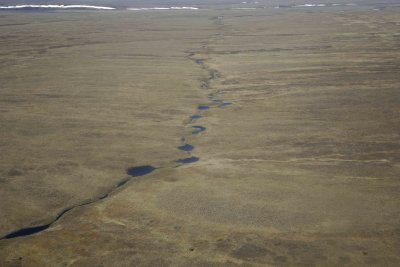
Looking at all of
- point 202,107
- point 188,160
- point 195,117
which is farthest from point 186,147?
point 202,107

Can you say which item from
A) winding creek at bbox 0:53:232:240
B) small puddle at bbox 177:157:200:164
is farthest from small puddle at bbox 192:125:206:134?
small puddle at bbox 177:157:200:164

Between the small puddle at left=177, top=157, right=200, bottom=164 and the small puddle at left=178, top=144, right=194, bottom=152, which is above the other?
the small puddle at left=178, top=144, right=194, bottom=152

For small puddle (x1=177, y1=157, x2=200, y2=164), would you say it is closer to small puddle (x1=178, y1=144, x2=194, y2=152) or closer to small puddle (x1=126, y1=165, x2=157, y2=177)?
small puddle (x1=178, y1=144, x2=194, y2=152)

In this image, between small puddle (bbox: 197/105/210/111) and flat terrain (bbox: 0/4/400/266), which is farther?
small puddle (bbox: 197/105/210/111)

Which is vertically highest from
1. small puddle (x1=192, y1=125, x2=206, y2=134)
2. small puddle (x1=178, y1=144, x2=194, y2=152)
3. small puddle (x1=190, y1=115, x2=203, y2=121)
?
small puddle (x1=190, y1=115, x2=203, y2=121)

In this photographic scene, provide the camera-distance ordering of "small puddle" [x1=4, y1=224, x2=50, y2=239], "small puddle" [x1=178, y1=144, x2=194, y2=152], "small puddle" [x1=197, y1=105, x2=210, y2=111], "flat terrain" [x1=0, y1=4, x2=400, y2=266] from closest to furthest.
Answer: "flat terrain" [x1=0, y1=4, x2=400, y2=266] → "small puddle" [x1=4, y1=224, x2=50, y2=239] → "small puddle" [x1=178, y1=144, x2=194, y2=152] → "small puddle" [x1=197, y1=105, x2=210, y2=111]

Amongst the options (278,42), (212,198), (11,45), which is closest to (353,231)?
(212,198)

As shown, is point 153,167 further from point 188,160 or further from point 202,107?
point 202,107

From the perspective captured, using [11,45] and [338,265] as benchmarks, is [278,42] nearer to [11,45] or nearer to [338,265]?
[11,45]
